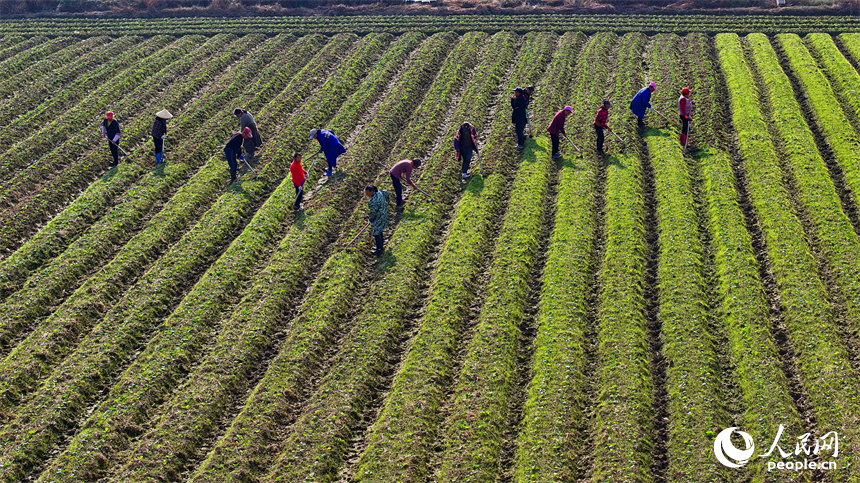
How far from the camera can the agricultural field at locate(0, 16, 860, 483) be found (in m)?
18.8

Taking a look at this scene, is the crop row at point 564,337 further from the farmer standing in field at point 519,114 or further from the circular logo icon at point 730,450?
the circular logo icon at point 730,450

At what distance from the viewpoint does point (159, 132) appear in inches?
1339

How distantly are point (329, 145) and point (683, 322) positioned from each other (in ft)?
53.1

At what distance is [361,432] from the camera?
64.5ft

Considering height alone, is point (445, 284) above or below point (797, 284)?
above

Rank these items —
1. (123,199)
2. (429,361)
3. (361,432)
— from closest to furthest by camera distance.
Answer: (361,432) → (429,361) → (123,199)

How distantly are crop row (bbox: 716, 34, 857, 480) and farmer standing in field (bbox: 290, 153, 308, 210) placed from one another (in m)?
17.3

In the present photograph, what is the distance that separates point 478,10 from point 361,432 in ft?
138

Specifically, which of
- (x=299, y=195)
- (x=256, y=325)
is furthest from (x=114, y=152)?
(x=256, y=325)

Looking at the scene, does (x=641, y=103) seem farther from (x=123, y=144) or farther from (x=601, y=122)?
(x=123, y=144)

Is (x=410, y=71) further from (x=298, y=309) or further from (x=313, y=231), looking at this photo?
(x=298, y=309)

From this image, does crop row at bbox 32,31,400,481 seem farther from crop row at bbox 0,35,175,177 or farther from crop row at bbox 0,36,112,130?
crop row at bbox 0,36,112,130

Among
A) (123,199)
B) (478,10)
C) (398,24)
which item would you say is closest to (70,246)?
(123,199)

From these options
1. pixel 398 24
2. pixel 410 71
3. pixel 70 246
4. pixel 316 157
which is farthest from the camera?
pixel 398 24
